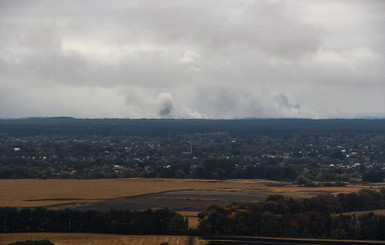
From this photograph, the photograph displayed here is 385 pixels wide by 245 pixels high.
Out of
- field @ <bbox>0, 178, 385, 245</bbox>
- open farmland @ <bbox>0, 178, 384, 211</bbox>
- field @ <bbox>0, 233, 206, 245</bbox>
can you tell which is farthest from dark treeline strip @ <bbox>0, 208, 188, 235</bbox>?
open farmland @ <bbox>0, 178, 384, 211</bbox>

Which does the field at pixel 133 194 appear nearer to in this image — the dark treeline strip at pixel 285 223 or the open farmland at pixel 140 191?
the open farmland at pixel 140 191

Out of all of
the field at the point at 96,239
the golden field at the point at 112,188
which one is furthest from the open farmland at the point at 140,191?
the field at the point at 96,239

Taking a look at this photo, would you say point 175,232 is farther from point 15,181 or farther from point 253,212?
point 15,181

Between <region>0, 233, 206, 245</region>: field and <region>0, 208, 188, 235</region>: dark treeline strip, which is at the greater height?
<region>0, 208, 188, 235</region>: dark treeline strip

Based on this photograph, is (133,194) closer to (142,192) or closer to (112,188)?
(142,192)

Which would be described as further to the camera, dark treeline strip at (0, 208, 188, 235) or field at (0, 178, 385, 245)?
dark treeline strip at (0, 208, 188, 235)

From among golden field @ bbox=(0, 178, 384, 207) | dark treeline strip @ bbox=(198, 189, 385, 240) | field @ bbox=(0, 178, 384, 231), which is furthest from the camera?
golden field @ bbox=(0, 178, 384, 207)

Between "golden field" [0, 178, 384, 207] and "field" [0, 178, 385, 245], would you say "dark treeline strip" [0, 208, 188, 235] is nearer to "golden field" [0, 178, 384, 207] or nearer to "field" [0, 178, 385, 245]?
"field" [0, 178, 385, 245]

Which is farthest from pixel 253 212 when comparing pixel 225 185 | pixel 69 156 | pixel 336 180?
pixel 69 156
